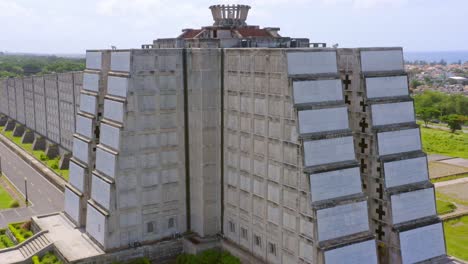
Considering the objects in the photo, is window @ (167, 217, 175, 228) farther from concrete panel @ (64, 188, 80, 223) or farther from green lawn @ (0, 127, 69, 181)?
green lawn @ (0, 127, 69, 181)

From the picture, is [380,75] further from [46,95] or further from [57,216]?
[46,95]

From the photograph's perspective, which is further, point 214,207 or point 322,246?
point 214,207

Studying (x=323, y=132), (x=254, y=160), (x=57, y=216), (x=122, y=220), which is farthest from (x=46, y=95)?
(x=323, y=132)

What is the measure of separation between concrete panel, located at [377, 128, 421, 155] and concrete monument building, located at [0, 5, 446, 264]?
0.14 meters

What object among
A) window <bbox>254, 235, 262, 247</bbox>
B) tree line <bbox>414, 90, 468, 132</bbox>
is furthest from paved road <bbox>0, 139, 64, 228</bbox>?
tree line <bbox>414, 90, 468, 132</bbox>

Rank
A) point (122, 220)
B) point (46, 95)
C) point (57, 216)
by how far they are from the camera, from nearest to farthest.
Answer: point (122, 220) < point (57, 216) < point (46, 95)

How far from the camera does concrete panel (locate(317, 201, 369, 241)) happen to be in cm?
4056

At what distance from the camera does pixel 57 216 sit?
204ft

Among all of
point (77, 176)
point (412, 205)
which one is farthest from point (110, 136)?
point (412, 205)

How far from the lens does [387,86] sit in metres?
46.1

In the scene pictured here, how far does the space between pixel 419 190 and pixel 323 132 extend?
12.2 meters

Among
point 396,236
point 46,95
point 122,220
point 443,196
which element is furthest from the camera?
point 46,95

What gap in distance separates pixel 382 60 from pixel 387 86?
8.19 ft

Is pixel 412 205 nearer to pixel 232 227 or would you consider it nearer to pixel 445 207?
pixel 232 227
